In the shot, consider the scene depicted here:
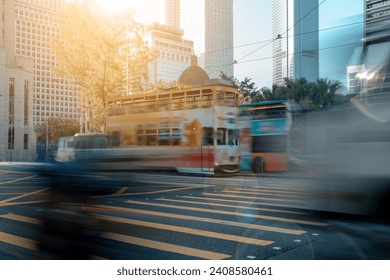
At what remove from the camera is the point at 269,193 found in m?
11.1

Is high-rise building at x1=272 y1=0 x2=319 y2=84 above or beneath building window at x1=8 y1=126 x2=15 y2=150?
above

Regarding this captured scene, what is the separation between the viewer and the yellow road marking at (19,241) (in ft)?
17.2

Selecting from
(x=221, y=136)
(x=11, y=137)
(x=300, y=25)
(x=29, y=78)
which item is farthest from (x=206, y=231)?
(x=11, y=137)

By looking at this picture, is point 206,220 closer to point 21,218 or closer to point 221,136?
point 21,218

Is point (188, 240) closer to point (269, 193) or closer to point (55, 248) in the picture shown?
point (55, 248)

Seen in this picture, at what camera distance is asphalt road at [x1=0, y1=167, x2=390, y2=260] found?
4797 millimetres

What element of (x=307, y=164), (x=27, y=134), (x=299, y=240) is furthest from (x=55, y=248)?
(x=27, y=134)

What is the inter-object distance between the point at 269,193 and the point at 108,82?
17.2 metres

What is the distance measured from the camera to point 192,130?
57.3 feet

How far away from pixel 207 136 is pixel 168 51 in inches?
198

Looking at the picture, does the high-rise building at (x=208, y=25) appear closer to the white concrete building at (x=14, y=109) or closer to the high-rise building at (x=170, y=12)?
the high-rise building at (x=170, y=12)

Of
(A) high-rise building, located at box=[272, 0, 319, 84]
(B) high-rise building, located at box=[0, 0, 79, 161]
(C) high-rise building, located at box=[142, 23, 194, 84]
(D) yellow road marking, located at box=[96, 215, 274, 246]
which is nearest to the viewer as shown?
(D) yellow road marking, located at box=[96, 215, 274, 246]

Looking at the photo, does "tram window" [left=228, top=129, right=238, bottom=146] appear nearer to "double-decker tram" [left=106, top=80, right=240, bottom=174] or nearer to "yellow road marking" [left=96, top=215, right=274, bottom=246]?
"double-decker tram" [left=106, top=80, right=240, bottom=174]

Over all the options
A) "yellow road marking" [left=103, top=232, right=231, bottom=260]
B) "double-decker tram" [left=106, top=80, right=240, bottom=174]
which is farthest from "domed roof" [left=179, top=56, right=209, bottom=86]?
"yellow road marking" [left=103, top=232, right=231, bottom=260]
